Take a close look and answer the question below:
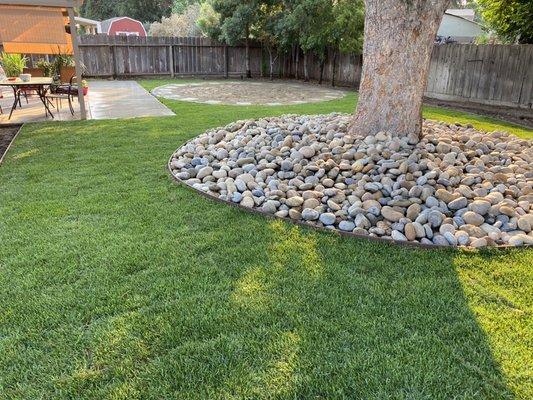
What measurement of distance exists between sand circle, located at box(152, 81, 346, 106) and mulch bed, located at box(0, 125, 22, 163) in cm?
411

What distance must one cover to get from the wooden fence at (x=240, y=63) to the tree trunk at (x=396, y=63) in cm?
573

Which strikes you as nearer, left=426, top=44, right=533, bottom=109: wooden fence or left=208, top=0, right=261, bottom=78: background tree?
left=426, top=44, right=533, bottom=109: wooden fence

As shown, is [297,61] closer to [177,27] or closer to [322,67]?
[322,67]

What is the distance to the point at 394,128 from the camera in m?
4.28

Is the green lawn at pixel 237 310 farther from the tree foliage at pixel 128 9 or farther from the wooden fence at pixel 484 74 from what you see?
the tree foliage at pixel 128 9

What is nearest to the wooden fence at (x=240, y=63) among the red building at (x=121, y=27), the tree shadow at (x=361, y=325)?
the tree shadow at (x=361, y=325)

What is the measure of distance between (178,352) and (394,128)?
3.33m

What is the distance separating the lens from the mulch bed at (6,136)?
535 cm

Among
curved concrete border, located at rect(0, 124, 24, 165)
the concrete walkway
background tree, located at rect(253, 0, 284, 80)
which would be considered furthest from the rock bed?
background tree, located at rect(253, 0, 284, 80)

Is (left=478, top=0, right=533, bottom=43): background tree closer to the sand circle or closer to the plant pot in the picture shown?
the sand circle

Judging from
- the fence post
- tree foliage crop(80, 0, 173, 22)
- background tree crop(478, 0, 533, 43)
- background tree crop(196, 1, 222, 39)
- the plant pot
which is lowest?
the plant pot

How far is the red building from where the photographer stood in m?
25.8

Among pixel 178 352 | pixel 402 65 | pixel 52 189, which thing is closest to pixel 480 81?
pixel 402 65

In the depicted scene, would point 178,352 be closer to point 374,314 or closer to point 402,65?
point 374,314
